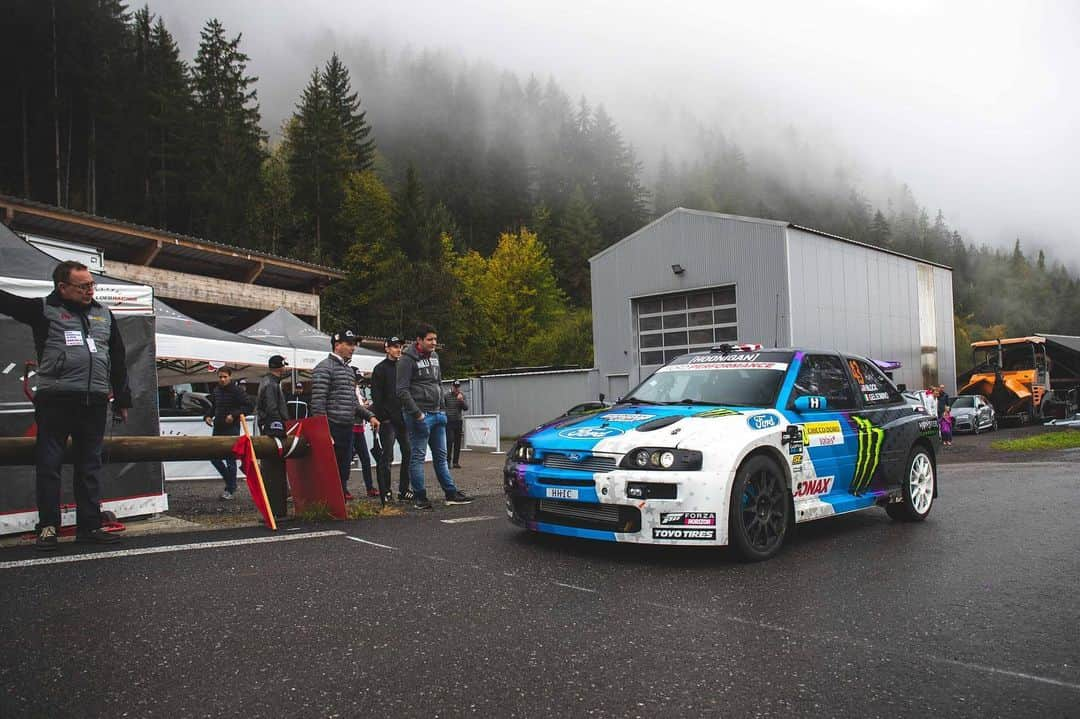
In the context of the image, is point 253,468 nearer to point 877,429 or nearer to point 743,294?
point 877,429

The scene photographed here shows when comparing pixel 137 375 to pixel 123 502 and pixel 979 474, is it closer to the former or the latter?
pixel 123 502

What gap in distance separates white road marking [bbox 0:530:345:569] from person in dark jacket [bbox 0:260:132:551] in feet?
1.13

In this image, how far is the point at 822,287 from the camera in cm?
2712

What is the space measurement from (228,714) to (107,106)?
4884 centimetres

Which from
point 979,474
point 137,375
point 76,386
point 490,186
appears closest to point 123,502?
point 137,375

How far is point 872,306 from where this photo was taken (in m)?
30.0

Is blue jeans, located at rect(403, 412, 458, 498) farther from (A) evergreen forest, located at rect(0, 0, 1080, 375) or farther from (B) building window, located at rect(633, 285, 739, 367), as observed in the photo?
(A) evergreen forest, located at rect(0, 0, 1080, 375)

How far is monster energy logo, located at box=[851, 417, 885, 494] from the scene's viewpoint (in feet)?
20.9

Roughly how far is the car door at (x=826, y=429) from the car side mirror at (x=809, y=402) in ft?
0.09

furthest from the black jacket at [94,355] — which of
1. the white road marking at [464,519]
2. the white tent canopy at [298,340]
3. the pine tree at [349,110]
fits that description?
the pine tree at [349,110]

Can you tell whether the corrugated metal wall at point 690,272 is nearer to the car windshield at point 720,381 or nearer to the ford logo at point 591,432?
the car windshield at point 720,381

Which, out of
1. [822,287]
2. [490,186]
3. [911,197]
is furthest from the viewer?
[911,197]

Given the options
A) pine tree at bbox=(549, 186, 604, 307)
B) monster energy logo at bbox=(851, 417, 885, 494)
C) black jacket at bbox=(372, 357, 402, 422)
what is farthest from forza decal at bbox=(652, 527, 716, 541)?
pine tree at bbox=(549, 186, 604, 307)

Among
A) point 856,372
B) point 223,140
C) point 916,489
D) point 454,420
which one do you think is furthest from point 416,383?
point 223,140
